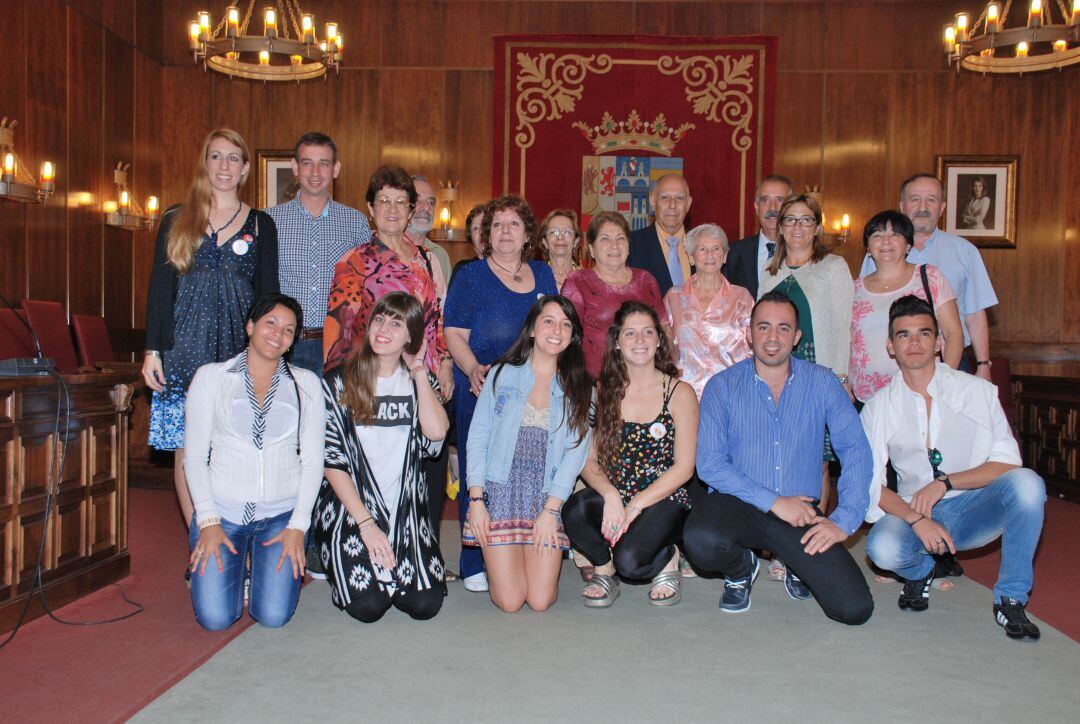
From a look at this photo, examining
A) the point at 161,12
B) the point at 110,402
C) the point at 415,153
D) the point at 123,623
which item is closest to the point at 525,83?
the point at 415,153

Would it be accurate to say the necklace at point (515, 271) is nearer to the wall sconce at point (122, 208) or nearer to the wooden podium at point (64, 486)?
the wooden podium at point (64, 486)

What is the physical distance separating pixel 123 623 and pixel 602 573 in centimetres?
171

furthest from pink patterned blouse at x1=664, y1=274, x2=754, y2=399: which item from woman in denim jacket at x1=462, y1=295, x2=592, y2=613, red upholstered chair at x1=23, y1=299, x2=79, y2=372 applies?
→ red upholstered chair at x1=23, y1=299, x2=79, y2=372

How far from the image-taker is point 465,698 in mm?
2406

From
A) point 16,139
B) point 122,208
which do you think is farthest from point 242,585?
point 122,208

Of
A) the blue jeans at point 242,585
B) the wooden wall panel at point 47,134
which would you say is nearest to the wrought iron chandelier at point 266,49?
the wooden wall panel at point 47,134

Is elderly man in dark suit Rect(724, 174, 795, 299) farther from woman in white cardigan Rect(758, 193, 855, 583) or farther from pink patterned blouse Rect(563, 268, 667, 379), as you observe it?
pink patterned blouse Rect(563, 268, 667, 379)

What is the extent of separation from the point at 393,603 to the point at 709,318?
171cm

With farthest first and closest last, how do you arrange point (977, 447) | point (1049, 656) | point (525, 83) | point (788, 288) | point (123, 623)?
point (525, 83), point (788, 288), point (977, 447), point (123, 623), point (1049, 656)

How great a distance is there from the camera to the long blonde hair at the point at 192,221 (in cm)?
330

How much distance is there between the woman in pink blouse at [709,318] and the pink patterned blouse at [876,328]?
0.49 metres

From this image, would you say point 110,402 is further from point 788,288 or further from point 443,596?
point 788,288

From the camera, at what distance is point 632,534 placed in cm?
335

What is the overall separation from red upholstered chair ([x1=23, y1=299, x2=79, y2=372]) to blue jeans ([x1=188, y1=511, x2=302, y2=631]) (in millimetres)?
4370
